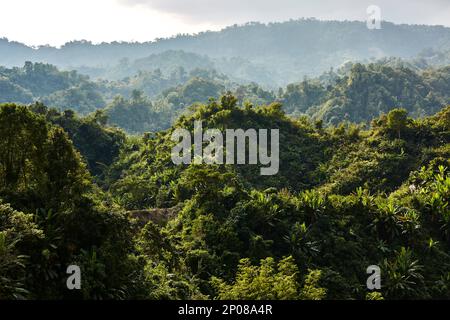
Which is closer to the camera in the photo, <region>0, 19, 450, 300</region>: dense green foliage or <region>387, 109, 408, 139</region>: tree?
<region>0, 19, 450, 300</region>: dense green foliage

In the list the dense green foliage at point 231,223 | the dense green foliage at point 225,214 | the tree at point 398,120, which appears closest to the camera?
the dense green foliage at point 231,223

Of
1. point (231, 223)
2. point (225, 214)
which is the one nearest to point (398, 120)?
point (225, 214)

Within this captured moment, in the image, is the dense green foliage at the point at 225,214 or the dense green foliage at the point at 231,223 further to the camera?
the dense green foliage at the point at 225,214

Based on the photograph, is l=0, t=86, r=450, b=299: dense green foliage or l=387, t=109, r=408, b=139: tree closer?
l=0, t=86, r=450, b=299: dense green foliage

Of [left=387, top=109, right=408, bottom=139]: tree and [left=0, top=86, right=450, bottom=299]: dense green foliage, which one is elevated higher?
[left=387, top=109, right=408, bottom=139]: tree

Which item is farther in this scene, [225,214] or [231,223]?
[225,214]

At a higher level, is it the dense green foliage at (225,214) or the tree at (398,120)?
the tree at (398,120)

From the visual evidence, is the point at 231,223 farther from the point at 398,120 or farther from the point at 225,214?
the point at 398,120

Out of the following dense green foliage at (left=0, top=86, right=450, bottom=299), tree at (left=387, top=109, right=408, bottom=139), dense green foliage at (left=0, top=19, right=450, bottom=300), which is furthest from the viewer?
tree at (left=387, top=109, right=408, bottom=139)

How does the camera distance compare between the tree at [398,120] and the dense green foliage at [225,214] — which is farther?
the tree at [398,120]

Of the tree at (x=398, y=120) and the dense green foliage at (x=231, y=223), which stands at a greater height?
the tree at (x=398, y=120)

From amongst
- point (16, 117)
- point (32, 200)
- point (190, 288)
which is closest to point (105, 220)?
point (32, 200)

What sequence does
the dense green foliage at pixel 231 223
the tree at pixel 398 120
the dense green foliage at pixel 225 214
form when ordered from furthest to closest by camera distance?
1. the tree at pixel 398 120
2. the dense green foliage at pixel 225 214
3. the dense green foliage at pixel 231 223

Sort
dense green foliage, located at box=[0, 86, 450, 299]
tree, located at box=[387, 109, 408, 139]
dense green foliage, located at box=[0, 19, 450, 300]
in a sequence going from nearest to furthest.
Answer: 1. dense green foliage, located at box=[0, 86, 450, 299]
2. dense green foliage, located at box=[0, 19, 450, 300]
3. tree, located at box=[387, 109, 408, 139]
